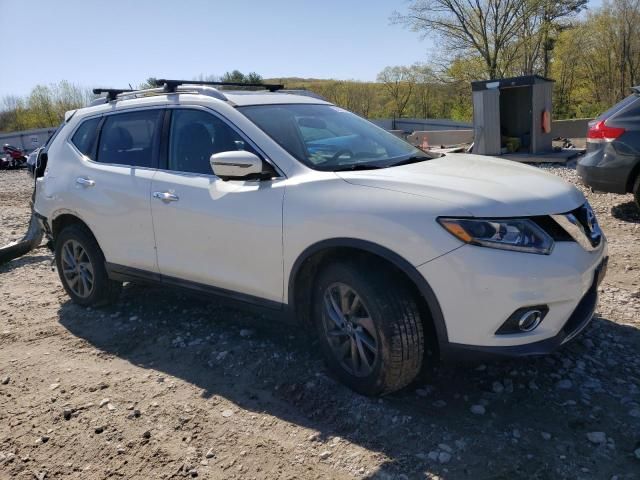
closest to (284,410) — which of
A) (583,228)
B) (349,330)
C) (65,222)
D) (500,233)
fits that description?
(349,330)

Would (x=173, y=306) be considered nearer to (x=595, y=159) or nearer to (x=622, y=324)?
(x=622, y=324)

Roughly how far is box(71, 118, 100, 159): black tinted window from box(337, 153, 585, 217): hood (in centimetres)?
263

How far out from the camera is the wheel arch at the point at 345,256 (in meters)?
2.63

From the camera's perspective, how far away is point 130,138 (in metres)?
4.25

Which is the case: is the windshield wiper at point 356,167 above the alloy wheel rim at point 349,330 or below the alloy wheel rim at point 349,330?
above

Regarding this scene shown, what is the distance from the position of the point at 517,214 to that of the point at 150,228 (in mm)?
2579

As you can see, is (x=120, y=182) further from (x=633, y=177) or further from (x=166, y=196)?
(x=633, y=177)

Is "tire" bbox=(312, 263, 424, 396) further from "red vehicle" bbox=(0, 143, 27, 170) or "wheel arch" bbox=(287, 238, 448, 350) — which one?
"red vehicle" bbox=(0, 143, 27, 170)

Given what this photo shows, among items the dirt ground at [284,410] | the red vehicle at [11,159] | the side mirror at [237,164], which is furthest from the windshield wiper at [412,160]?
the red vehicle at [11,159]

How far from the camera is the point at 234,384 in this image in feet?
10.9

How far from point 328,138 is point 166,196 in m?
1.21

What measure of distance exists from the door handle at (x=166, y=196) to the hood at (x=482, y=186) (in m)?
1.28

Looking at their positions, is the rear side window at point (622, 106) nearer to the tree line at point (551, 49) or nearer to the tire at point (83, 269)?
the tire at point (83, 269)

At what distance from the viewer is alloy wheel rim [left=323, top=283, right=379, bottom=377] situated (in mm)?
2898
